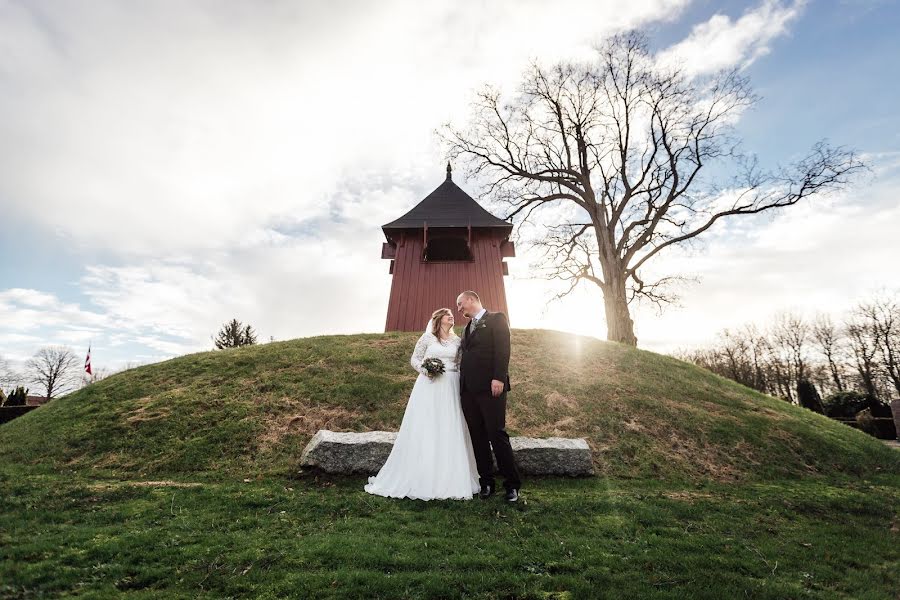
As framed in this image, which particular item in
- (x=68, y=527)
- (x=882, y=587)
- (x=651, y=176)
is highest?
(x=651, y=176)

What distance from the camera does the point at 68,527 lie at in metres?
5.45

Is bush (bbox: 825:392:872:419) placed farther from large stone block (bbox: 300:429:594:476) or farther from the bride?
the bride

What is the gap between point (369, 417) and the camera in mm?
10484

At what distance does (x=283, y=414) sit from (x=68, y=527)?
5096 millimetres

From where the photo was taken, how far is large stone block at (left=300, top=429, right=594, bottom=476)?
759 cm

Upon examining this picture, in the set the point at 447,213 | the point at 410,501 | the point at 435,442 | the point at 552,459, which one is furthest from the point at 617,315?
the point at 410,501

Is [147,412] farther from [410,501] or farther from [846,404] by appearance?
[846,404]

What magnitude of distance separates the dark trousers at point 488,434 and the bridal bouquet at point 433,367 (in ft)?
1.56

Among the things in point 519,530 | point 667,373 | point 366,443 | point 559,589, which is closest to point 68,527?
point 366,443

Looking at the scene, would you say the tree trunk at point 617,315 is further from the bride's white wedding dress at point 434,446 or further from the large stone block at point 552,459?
the bride's white wedding dress at point 434,446

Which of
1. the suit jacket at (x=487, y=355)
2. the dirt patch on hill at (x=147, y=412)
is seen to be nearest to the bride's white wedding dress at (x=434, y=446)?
the suit jacket at (x=487, y=355)

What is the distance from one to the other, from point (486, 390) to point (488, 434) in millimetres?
614

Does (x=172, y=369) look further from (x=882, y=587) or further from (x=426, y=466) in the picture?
(x=882, y=587)

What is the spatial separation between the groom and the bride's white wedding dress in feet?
0.56
